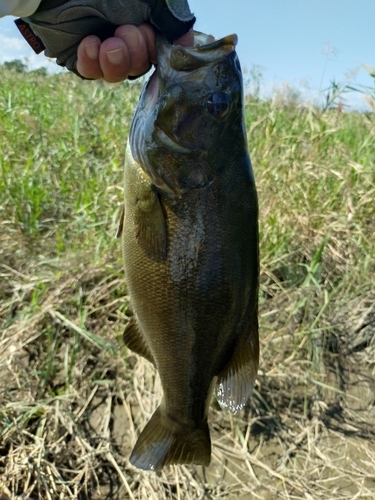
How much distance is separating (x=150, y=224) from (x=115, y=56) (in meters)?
0.54

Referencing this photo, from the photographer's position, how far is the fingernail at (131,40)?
4.71 ft

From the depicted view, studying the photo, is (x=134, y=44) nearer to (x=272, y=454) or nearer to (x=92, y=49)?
(x=92, y=49)

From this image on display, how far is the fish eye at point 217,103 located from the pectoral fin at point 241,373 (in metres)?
0.71

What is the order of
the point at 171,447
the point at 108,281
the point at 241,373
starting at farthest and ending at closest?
the point at 108,281 → the point at 171,447 → the point at 241,373

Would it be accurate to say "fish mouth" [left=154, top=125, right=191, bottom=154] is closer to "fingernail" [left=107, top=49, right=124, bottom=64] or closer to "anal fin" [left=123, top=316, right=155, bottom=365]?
"fingernail" [left=107, top=49, right=124, bottom=64]

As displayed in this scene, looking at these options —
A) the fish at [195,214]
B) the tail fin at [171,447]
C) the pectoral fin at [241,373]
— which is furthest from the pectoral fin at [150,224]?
the tail fin at [171,447]

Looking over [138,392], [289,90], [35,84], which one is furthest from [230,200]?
[35,84]

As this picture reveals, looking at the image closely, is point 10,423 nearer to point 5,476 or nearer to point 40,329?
point 5,476

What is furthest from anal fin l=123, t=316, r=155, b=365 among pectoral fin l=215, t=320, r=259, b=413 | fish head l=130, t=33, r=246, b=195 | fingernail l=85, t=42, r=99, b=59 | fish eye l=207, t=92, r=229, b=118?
fingernail l=85, t=42, r=99, b=59

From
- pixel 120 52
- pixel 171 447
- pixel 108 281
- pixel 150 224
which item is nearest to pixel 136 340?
pixel 171 447

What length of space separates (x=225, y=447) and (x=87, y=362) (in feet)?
3.16

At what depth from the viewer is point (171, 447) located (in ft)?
5.67

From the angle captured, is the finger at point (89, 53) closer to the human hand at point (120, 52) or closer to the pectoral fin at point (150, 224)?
the human hand at point (120, 52)

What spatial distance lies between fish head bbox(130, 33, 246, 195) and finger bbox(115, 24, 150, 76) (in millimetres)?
61
